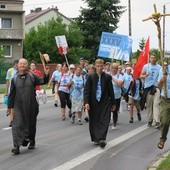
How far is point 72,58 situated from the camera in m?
54.7

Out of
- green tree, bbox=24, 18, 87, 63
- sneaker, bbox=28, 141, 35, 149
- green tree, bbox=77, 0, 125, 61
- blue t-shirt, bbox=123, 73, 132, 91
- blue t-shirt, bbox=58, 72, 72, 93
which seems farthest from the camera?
green tree, bbox=77, 0, 125, 61

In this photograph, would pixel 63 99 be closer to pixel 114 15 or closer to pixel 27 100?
pixel 27 100

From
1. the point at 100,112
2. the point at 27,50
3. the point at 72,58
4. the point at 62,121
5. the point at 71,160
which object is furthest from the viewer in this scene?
the point at 27,50

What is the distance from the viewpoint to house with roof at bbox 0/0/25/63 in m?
57.6

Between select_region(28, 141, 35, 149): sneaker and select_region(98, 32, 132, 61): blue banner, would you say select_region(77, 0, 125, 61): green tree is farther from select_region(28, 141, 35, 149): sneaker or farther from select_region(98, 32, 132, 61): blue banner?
select_region(28, 141, 35, 149): sneaker

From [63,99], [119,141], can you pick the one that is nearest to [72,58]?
[63,99]

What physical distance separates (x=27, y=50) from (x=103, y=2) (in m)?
9.60

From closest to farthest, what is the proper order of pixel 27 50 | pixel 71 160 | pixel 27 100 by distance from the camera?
pixel 71 160
pixel 27 100
pixel 27 50

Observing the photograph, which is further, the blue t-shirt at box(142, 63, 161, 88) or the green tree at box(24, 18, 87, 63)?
the green tree at box(24, 18, 87, 63)

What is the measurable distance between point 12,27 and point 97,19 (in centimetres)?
915

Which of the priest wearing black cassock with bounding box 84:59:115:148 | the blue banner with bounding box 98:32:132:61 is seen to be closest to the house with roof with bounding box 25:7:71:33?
the blue banner with bounding box 98:32:132:61

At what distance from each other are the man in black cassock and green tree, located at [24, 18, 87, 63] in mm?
44330

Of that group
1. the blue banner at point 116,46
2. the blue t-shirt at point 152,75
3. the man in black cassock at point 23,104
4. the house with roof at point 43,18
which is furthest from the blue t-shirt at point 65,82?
the house with roof at point 43,18

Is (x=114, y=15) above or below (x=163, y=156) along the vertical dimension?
above
